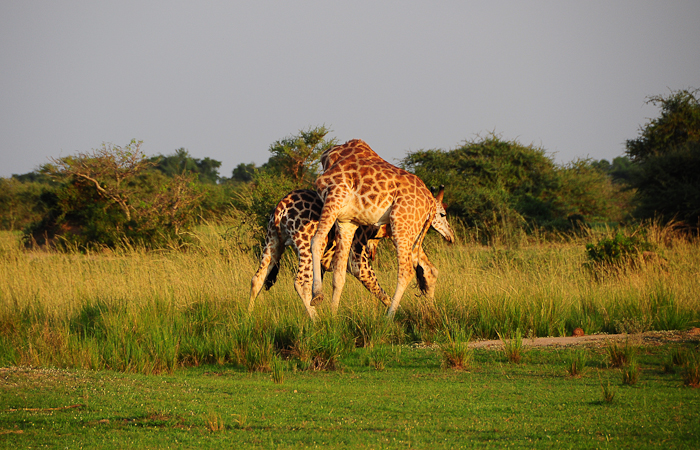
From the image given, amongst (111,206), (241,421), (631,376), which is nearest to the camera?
(241,421)

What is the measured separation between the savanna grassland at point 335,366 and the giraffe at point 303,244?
36 cm

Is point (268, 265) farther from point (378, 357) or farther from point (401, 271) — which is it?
point (378, 357)

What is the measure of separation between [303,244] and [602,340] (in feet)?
13.2

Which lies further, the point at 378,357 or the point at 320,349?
the point at 320,349

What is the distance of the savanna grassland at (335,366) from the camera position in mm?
4254

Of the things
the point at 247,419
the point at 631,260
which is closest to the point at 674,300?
the point at 631,260

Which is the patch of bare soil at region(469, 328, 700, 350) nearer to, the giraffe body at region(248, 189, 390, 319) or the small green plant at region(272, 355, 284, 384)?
the giraffe body at region(248, 189, 390, 319)

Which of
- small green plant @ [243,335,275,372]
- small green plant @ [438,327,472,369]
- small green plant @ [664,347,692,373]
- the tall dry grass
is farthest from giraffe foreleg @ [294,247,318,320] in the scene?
small green plant @ [664,347,692,373]

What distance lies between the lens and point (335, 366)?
6914mm

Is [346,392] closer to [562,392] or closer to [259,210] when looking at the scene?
[562,392]

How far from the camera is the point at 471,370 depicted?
6.50 m

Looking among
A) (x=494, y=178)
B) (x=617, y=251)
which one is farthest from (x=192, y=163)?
(x=617, y=251)

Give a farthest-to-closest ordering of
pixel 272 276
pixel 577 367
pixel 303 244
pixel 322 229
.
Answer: pixel 272 276
pixel 303 244
pixel 322 229
pixel 577 367

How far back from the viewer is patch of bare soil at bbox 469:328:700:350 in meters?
7.36
